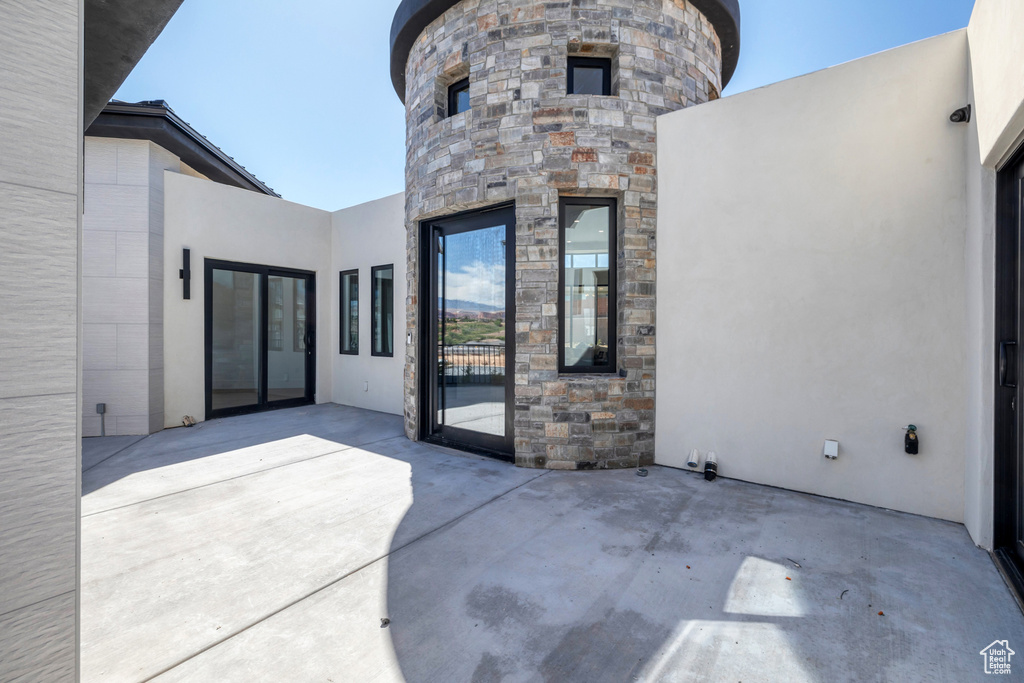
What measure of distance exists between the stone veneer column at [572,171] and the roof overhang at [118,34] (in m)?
2.41

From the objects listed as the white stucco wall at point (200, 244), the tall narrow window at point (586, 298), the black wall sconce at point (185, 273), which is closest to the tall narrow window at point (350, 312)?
the white stucco wall at point (200, 244)

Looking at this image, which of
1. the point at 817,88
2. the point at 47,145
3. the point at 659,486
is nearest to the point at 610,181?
the point at 817,88

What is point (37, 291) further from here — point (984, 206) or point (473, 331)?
point (984, 206)

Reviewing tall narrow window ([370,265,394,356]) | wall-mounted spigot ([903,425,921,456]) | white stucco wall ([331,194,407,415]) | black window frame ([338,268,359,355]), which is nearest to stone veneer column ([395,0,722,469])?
wall-mounted spigot ([903,425,921,456])

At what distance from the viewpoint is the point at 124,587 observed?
2045 millimetres

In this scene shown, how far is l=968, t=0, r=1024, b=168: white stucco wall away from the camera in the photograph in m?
1.79

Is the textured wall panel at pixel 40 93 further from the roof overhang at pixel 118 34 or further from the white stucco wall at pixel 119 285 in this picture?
the white stucco wall at pixel 119 285

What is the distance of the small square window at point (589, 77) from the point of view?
4023mm

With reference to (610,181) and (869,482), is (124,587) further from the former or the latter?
(869,482)

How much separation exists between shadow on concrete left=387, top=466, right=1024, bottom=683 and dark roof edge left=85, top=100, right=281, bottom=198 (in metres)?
5.47

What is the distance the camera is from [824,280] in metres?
3.17

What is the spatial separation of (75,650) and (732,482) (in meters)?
3.82

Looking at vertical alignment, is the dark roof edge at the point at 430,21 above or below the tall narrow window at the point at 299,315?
above

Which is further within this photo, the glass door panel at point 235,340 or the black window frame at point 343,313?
the black window frame at point 343,313
